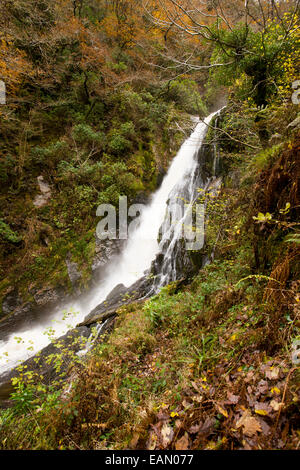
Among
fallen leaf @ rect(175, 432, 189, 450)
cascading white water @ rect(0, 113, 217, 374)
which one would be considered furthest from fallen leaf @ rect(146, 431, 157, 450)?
cascading white water @ rect(0, 113, 217, 374)

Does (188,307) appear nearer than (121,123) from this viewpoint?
Yes

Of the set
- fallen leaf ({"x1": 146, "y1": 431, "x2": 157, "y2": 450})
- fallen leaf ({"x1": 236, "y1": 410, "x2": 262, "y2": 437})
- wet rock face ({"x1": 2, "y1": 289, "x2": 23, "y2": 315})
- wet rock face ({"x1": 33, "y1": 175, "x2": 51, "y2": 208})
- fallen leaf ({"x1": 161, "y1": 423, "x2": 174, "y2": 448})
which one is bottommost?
wet rock face ({"x1": 2, "y1": 289, "x2": 23, "y2": 315})

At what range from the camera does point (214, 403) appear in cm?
148

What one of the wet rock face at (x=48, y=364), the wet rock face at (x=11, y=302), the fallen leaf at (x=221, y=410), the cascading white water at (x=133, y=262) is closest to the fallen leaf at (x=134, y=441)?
the fallen leaf at (x=221, y=410)

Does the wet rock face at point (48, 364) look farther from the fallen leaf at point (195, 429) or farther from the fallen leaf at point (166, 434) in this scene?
the fallen leaf at point (195, 429)

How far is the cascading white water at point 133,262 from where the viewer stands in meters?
6.42

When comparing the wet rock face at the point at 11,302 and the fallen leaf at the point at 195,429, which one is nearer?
the fallen leaf at the point at 195,429

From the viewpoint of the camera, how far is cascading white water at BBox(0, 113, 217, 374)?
642 centimetres

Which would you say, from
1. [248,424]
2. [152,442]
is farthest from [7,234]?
[248,424]

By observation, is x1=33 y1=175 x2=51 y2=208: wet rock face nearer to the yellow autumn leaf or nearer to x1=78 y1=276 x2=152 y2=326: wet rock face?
x1=78 y1=276 x2=152 y2=326: wet rock face

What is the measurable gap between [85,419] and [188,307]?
7.64ft

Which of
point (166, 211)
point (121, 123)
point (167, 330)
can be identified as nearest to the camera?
point (167, 330)
